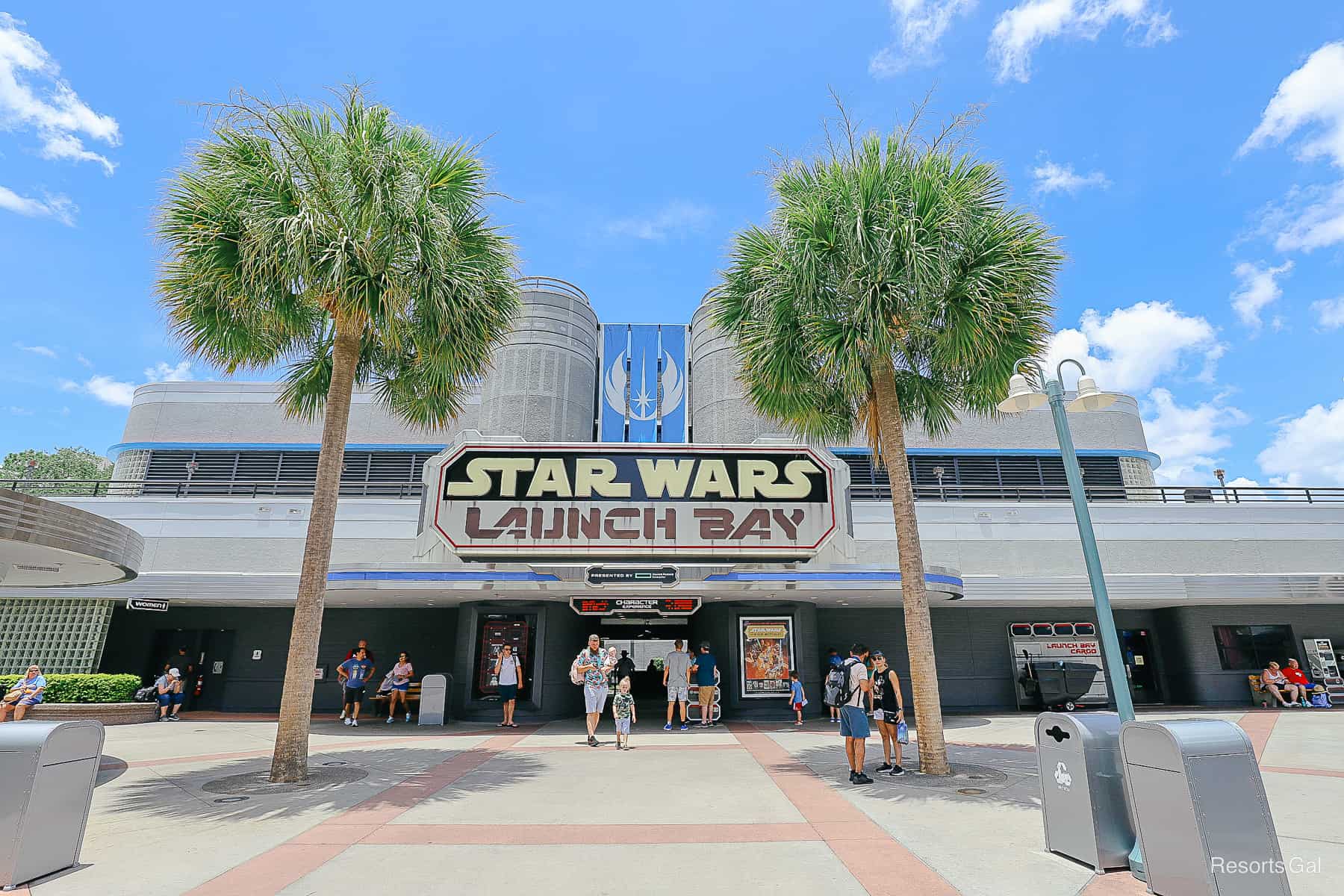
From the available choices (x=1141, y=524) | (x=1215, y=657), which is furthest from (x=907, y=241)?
(x=1215, y=657)

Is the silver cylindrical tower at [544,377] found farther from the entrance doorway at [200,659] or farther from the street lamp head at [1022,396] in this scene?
the street lamp head at [1022,396]

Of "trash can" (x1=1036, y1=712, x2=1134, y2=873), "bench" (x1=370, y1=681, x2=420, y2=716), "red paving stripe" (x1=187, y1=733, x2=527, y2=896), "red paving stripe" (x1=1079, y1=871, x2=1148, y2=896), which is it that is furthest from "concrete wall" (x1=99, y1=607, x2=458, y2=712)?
"red paving stripe" (x1=1079, y1=871, x2=1148, y2=896)

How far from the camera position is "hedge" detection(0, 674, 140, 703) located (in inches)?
612

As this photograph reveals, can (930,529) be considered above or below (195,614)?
above

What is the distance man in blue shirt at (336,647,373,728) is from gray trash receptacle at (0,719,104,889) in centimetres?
1047

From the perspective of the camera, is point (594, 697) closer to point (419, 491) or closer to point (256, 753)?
point (256, 753)

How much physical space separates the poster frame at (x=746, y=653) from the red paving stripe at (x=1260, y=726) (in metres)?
8.37

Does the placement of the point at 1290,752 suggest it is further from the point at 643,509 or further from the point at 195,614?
the point at 195,614

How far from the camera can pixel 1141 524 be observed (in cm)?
2038

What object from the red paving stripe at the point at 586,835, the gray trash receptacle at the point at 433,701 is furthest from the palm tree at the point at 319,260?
the gray trash receptacle at the point at 433,701

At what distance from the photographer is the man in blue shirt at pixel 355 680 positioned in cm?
1577

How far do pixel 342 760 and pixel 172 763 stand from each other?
2.44m

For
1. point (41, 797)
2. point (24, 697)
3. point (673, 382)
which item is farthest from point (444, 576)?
point (673, 382)

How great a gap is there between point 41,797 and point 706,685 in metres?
11.5
